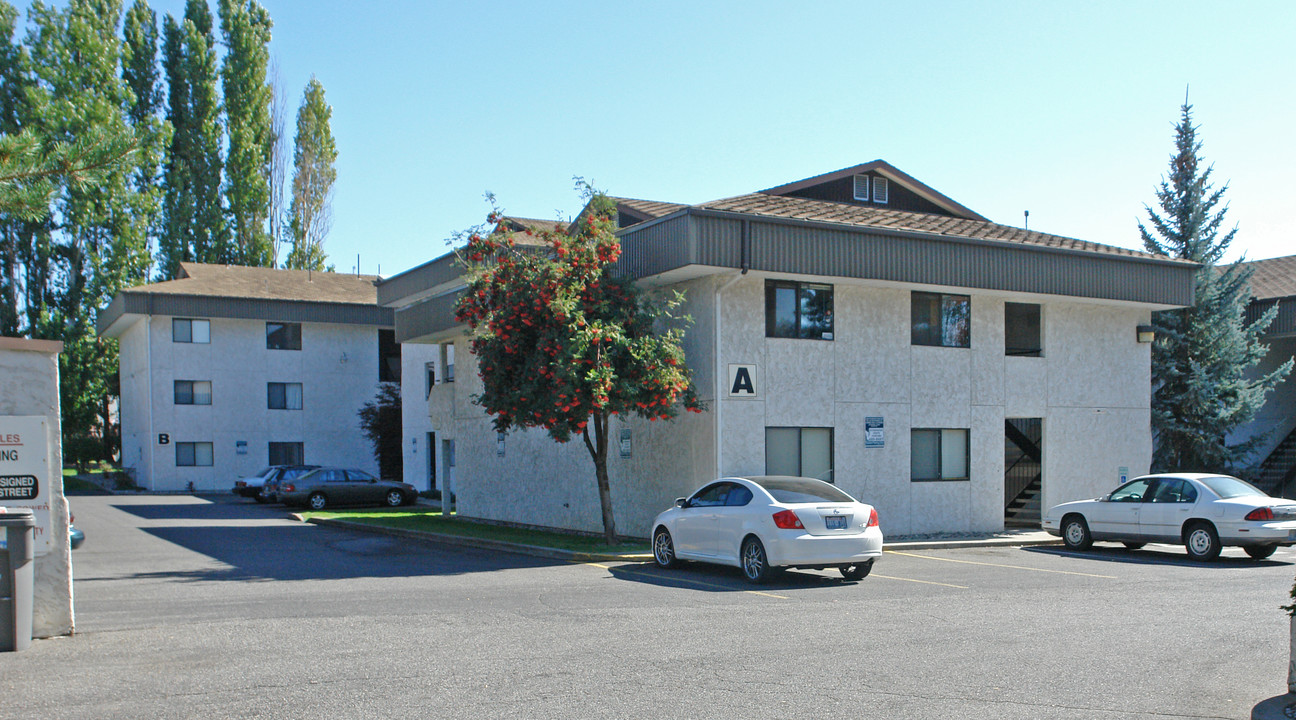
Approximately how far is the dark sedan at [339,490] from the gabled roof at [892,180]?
16.0 meters

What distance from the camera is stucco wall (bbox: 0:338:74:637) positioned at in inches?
375

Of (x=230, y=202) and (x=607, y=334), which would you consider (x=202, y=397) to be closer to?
(x=230, y=202)

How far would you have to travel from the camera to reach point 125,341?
159ft

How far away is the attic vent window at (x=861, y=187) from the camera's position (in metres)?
25.0

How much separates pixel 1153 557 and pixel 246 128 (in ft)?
157

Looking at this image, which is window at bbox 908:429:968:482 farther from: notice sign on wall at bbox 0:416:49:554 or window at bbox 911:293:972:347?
notice sign on wall at bbox 0:416:49:554

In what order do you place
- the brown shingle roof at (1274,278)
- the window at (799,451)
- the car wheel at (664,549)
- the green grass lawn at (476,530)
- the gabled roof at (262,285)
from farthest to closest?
the gabled roof at (262,285)
the brown shingle roof at (1274,278)
the window at (799,451)
the green grass lawn at (476,530)
the car wheel at (664,549)

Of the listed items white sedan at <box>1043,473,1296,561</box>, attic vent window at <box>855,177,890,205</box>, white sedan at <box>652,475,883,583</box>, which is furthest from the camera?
attic vent window at <box>855,177,890,205</box>

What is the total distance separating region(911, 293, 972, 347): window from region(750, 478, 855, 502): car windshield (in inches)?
285

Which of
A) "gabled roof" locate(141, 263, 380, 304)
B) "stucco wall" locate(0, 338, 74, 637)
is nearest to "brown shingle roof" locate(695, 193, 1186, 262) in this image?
"stucco wall" locate(0, 338, 74, 637)

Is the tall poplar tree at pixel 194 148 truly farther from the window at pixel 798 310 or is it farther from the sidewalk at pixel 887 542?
the window at pixel 798 310

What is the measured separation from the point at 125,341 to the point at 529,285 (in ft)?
124

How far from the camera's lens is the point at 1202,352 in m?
27.9

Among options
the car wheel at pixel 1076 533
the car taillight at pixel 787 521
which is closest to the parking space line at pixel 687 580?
the car taillight at pixel 787 521
